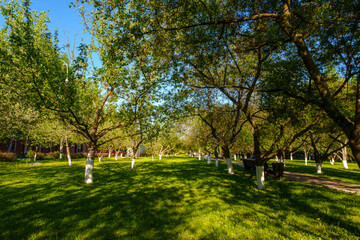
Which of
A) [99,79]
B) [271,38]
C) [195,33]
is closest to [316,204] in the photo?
[271,38]

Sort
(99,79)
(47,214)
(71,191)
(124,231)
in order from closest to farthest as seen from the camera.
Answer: (124,231), (47,214), (71,191), (99,79)

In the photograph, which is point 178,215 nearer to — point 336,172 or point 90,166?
point 90,166

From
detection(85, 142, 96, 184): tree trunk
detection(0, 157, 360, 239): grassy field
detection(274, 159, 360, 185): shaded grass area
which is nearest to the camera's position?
detection(0, 157, 360, 239): grassy field

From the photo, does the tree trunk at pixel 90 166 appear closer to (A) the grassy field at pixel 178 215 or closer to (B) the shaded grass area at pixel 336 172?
(A) the grassy field at pixel 178 215

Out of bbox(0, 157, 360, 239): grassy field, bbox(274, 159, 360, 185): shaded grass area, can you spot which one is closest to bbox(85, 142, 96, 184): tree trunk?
bbox(0, 157, 360, 239): grassy field

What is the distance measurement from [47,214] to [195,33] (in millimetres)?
9613

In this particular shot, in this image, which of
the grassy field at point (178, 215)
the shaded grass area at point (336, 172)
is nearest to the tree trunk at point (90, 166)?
the grassy field at point (178, 215)

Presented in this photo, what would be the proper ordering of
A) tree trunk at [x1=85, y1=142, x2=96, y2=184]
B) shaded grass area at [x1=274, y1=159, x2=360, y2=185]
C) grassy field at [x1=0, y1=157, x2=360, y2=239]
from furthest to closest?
shaded grass area at [x1=274, y1=159, x2=360, y2=185]
tree trunk at [x1=85, y1=142, x2=96, y2=184]
grassy field at [x1=0, y1=157, x2=360, y2=239]

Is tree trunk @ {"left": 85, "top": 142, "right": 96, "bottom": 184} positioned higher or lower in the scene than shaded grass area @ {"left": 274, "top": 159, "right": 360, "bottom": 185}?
higher

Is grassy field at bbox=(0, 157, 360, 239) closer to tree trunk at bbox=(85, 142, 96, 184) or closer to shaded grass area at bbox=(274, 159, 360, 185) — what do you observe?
tree trunk at bbox=(85, 142, 96, 184)

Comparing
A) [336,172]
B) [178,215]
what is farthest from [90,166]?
[336,172]

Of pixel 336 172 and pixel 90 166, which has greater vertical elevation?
pixel 90 166

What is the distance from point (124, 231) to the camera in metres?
4.84

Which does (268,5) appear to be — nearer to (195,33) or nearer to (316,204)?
(195,33)
